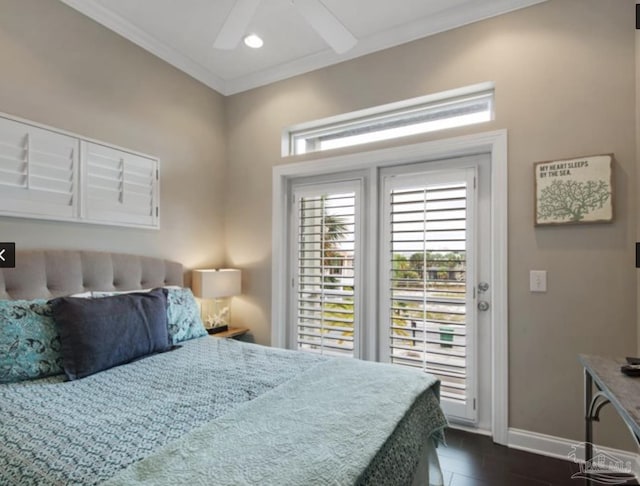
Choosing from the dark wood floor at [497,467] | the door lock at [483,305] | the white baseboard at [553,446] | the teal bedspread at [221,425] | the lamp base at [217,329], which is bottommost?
the dark wood floor at [497,467]

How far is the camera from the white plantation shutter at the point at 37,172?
203 cm

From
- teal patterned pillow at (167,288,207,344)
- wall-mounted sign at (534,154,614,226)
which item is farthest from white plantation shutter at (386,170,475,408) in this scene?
teal patterned pillow at (167,288,207,344)

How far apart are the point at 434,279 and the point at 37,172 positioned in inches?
108

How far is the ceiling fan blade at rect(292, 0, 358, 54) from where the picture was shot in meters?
1.83

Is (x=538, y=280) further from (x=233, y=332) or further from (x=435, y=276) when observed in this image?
Result: (x=233, y=332)

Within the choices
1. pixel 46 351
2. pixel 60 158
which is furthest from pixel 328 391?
pixel 60 158

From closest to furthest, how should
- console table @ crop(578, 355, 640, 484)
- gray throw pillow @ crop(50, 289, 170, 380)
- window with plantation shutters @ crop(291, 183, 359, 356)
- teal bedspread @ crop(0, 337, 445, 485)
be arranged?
teal bedspread @ crop(0, 337, 445, 485) < console table @ crop(578, 355, 640, 484) < gray throw pillow @ crop(50, 289, 170, 380) < window with plantation shutters @ crop(291, 183, 359, 356)

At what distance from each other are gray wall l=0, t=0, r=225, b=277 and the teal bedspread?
1205 millimetres

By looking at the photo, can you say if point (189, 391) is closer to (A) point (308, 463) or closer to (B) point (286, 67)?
(A) point (308, 463)

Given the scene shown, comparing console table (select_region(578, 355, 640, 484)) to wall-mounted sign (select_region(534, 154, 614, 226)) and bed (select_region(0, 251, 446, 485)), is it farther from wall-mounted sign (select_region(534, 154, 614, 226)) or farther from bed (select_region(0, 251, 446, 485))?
wall-mounted sign (select_region(534, 154, 614, 226))

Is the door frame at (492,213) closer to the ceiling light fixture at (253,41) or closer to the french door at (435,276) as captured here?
the french door at (435,276)

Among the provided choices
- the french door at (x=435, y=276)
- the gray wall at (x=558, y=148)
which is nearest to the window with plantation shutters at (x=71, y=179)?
the french door at (x=435, y=276)

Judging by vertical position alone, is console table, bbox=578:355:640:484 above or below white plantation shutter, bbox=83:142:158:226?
below

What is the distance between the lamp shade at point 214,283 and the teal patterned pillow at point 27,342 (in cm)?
127
